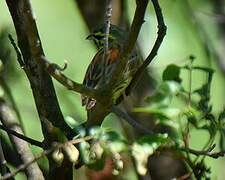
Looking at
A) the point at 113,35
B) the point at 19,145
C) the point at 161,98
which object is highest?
the point at 161,98

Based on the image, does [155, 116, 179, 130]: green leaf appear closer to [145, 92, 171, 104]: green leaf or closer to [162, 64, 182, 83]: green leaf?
[145, 92, 171, 104]: green leaf

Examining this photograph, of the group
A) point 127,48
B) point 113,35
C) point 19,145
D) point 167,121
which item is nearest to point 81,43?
point 113,35

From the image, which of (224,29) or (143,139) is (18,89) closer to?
(224,29)

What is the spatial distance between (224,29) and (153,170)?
149cm

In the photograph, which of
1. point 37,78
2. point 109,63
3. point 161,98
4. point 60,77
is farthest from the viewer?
point 109,63

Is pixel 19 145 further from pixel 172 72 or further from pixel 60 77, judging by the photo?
pixel 172 72

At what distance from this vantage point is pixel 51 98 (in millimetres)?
1600

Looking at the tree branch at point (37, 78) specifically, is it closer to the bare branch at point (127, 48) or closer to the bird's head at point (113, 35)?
the bare branch at point (127, 48)

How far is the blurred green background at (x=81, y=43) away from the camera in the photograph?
3.45 meters

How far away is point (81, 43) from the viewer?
4391 mm

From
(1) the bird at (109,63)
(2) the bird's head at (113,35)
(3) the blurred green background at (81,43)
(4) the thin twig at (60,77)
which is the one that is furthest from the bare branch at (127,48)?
(3) the blurred green background at (81,43)

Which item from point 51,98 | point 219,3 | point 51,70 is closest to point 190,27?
point 219,3

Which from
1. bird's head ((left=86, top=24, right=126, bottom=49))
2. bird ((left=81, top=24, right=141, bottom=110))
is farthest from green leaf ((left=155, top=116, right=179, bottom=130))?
bird's head ((left=86, top=24, right=126, bottom=49))

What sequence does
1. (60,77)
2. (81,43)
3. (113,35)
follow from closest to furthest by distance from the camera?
(60,77)
(113,35)
(81,43)
